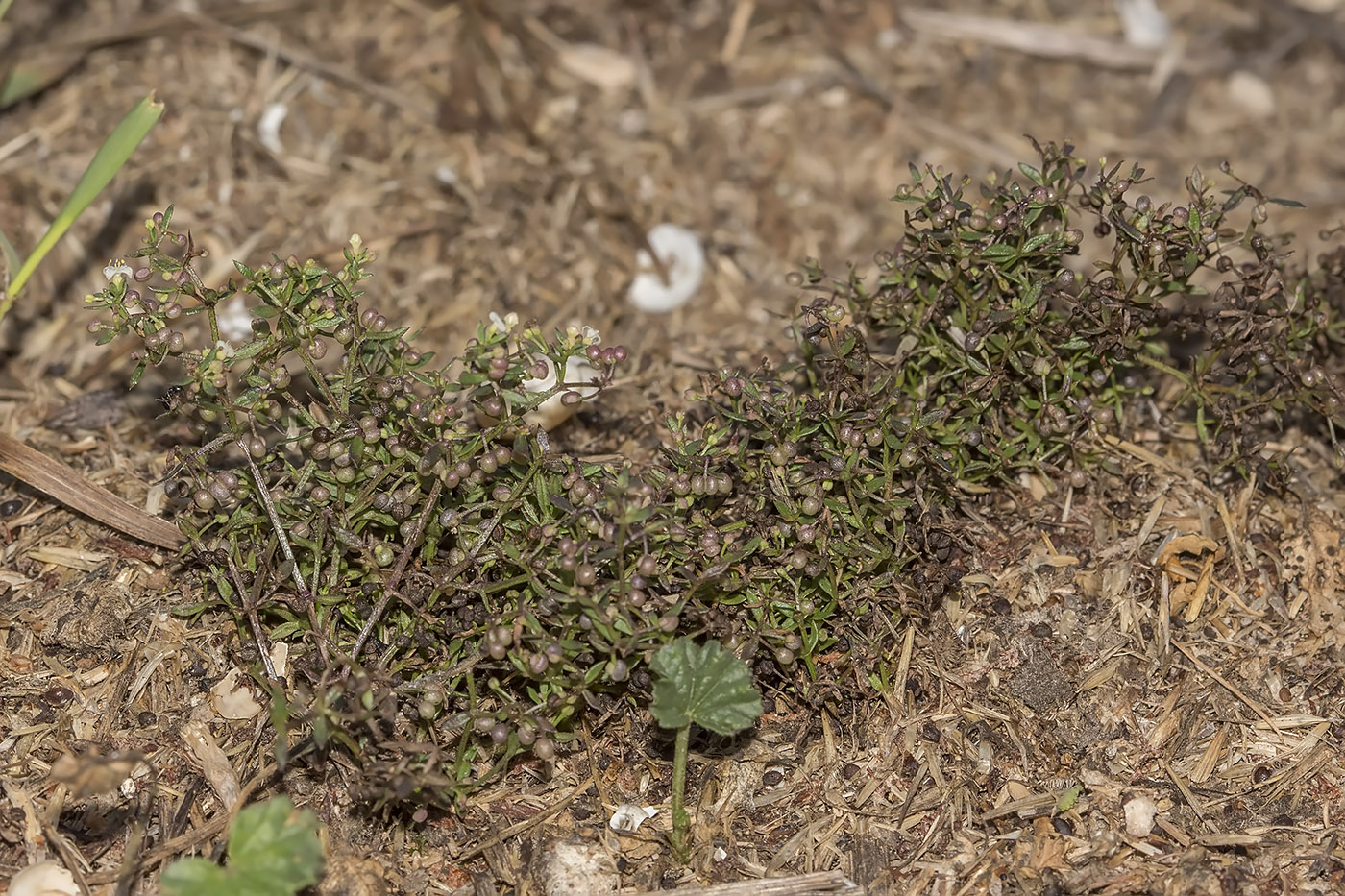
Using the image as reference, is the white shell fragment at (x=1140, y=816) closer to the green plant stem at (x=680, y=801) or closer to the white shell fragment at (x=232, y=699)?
the green plant stem at (x=680, y=801)

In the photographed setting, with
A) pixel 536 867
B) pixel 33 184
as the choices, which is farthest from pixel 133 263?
pixel 536 867

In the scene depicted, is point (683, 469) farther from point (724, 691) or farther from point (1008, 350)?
point (1008, 350)

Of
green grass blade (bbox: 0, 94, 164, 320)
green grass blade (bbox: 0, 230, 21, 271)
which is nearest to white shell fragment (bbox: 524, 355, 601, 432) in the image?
green grass blade (bbox: 0, 94, 164, 320)

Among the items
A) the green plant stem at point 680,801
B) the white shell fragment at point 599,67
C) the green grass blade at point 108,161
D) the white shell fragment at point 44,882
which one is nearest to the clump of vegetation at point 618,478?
the green plant stem at point 680,801

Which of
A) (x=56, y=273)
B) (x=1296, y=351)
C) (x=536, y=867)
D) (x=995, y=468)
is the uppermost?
(x=1296, y=351)

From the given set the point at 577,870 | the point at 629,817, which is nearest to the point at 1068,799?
the point at 629,817

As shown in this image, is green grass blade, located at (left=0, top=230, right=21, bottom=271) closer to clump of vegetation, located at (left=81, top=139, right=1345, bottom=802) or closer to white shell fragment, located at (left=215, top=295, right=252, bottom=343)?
clump of vegetation, located at (left=81, top=139, right=1345, bottom=802)

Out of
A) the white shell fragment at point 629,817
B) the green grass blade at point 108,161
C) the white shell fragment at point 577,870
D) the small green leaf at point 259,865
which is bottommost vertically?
the white shell fragment at point 577,870
